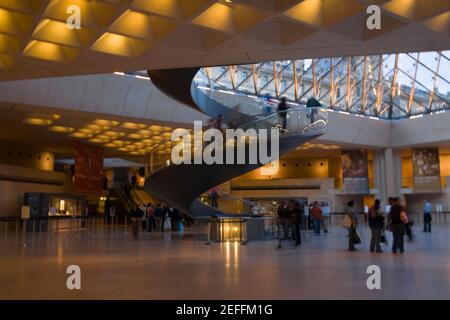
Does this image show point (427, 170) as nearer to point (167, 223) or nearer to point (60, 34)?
point (167, 223)

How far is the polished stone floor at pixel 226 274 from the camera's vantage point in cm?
682

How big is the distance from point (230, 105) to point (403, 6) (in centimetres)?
1562

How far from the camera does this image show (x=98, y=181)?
33844 mm

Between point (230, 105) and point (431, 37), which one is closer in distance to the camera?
point (431, 37)

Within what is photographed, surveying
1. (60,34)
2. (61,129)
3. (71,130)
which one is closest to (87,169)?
(71,130)

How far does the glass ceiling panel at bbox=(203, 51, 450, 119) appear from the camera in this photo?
3650 centimetres

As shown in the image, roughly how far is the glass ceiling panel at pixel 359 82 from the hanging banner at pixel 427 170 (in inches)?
143

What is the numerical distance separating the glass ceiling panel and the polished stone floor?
82.4 feet

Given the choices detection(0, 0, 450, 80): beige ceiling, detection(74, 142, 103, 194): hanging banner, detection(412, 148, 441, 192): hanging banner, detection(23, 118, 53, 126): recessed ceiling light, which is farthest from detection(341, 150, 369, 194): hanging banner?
detection(0, 0, 450, 80): beige ceiling

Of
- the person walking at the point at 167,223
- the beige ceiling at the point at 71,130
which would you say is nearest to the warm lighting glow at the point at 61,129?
the beige ceiling at the point at 71,130

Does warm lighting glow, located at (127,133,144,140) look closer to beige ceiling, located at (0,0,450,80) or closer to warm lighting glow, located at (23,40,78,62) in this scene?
beige ceiling, located at (0,0,450,80)

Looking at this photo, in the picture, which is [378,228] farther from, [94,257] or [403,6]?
[94,257]
